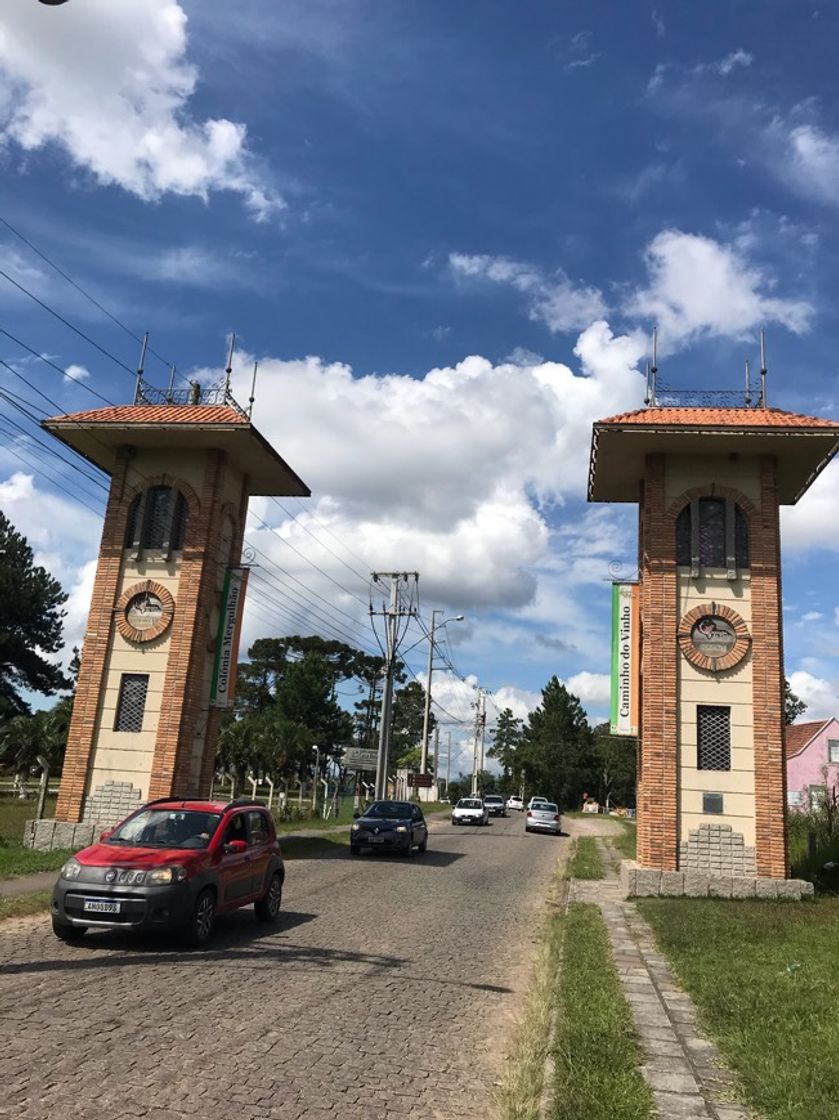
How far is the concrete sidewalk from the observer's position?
494cm

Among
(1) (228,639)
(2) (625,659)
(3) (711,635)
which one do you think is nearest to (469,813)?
(1) (228,639)

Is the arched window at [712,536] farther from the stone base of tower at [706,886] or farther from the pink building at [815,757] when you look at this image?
the pink building at [815,757]

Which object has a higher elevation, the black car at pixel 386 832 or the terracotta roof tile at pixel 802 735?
the terracotta roof tile at pixel 802 735

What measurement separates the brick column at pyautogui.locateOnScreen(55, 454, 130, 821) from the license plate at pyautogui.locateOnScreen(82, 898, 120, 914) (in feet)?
33.7

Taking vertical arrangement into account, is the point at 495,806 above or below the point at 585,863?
below

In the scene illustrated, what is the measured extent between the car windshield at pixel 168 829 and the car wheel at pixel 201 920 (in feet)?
2.02

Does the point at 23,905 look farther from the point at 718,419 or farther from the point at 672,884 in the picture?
the point at 718,419

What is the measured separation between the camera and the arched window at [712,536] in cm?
1720

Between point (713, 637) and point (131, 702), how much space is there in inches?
489

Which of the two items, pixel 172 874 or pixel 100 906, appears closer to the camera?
pixel 100 906

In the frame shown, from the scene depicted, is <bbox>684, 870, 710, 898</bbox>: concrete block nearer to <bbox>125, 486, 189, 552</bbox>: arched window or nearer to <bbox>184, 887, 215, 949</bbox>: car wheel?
<bbox>184, 887, 215, 949</bbox>: car wheel

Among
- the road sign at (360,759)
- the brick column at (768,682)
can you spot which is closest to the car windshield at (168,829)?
the brick column at (768,682)

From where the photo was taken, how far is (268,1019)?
6.64m

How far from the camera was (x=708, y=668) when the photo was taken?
16.7 metres
